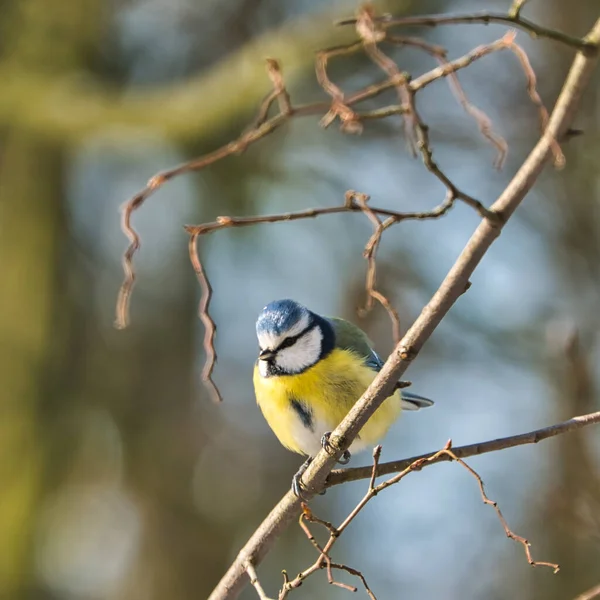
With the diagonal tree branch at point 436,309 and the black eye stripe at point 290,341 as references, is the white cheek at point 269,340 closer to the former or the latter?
the black eye stripe at point 290,341

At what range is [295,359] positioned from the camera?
8.27 ft

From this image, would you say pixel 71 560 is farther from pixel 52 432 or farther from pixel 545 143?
pixel 545 143

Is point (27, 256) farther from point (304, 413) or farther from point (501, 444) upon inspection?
point (501, 444)

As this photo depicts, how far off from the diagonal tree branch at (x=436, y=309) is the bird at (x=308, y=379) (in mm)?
561

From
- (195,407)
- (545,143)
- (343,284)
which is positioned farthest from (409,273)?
(545,143)

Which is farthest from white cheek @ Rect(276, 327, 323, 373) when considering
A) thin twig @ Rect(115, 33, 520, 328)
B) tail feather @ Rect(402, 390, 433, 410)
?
thin twig @ Rect(115, 33, 520, 328)

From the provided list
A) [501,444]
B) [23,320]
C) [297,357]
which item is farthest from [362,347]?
Answer: [23,320]

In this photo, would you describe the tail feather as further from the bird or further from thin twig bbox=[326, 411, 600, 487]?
thin twig bbox=[326, 411, 600, 487]

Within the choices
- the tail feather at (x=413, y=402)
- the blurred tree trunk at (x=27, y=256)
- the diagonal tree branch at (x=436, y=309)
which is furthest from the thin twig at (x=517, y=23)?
the blurred tree trunk at (x=27, y=256)

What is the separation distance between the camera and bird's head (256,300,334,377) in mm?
2510

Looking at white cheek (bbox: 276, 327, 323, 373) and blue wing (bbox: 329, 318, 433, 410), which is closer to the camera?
white cheek (bbox: 276, 327, 323, 373)

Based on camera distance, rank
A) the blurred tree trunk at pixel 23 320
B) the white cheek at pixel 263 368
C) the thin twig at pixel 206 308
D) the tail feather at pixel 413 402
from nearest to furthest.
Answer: the thin twig at pixel 206 308 < the white cheek at pixel 263 368 < the tail feather at pixel 413 402 < the blurred tree trunk at pixel 23 320

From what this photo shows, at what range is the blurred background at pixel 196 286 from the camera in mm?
4453

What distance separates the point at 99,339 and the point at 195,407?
82 cm
